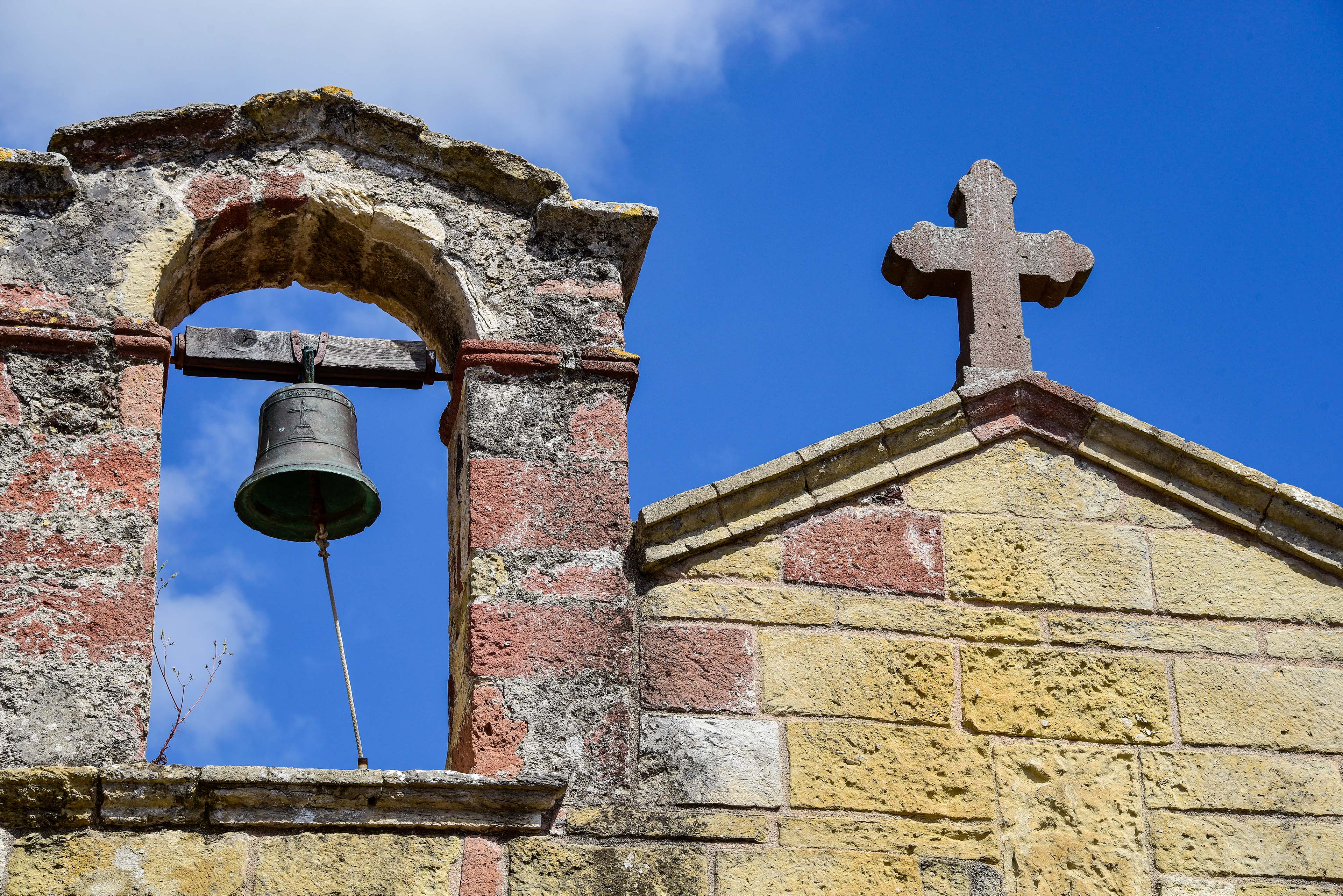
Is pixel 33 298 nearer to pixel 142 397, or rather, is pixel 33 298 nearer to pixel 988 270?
pixel 142 397

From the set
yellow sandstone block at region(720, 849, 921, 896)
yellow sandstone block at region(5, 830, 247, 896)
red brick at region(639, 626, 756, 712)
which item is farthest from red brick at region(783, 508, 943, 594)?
yellow sandstone block at region(5, 830, 247, 896)

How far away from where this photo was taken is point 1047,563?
4895mm

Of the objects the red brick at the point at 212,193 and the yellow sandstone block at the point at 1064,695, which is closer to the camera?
the yellow sandstone block at the point at 1064,695

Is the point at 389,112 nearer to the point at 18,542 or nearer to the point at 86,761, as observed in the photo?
the point at 18,542

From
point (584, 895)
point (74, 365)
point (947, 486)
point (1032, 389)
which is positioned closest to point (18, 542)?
point (74, 365)

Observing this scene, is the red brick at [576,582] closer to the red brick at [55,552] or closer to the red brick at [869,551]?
the red brick at [869,551]

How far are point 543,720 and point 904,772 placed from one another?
87 cm

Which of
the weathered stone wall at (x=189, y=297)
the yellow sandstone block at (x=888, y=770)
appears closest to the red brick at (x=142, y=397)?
the weathered stone wall at (x=189, y=297)

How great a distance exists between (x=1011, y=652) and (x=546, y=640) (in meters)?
1.17

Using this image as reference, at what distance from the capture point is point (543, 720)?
4418 millimetres

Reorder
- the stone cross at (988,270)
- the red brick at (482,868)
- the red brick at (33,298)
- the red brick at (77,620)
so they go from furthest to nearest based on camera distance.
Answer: the stone cross at (988,270) < the red brick at (33,298) < the red brick at (77,620) < the red brick at (482,868)

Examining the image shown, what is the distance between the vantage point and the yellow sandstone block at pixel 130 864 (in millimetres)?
3969

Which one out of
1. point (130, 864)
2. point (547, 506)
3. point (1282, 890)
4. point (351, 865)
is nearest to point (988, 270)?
point (547, 506)

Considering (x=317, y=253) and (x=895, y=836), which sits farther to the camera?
(x=317, y=253)
